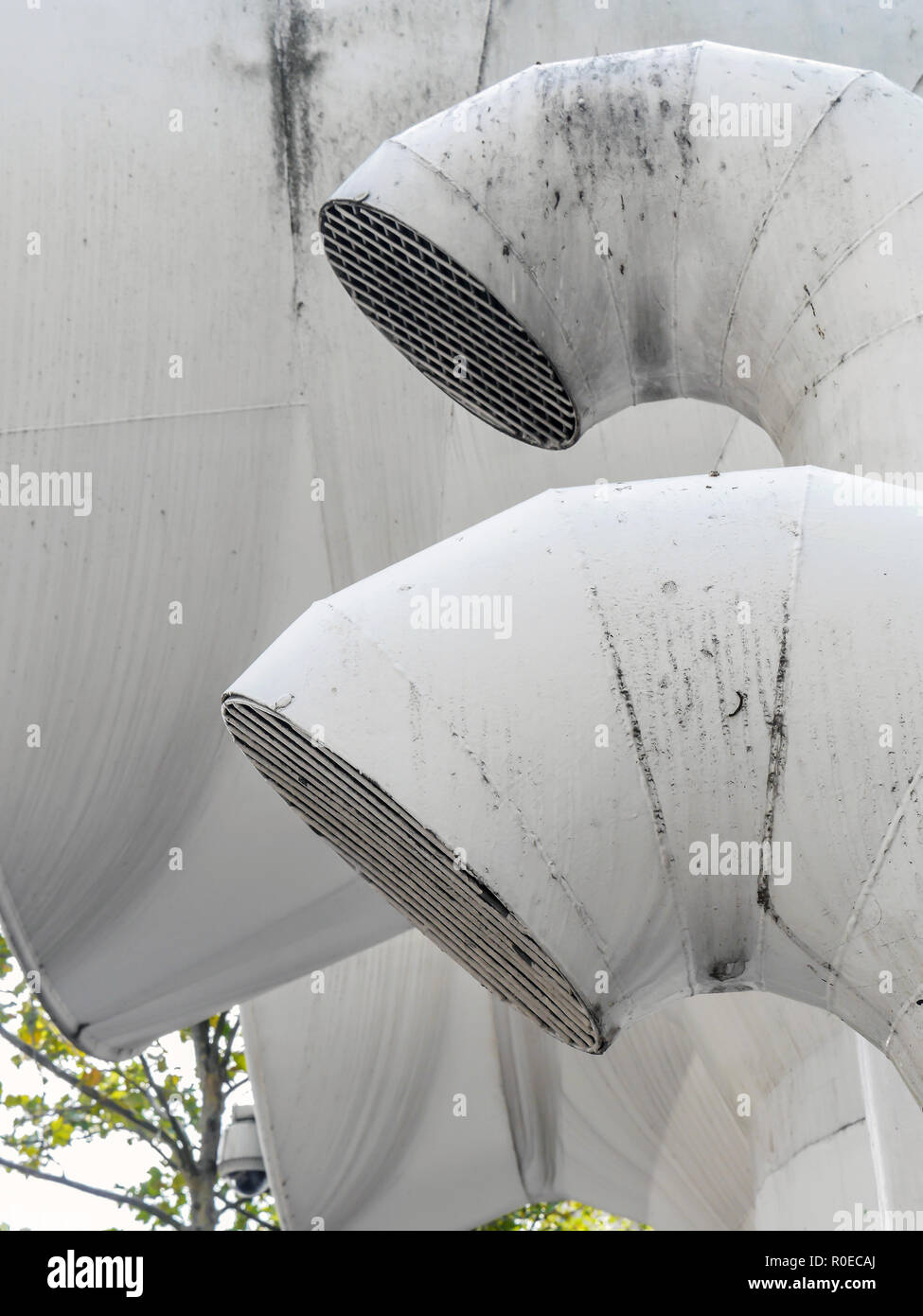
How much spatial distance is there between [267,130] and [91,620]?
1950 millimetres

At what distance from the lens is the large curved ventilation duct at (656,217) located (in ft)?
15.2

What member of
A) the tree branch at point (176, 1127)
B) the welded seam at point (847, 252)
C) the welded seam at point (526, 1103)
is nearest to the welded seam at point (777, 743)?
the welded seam at point (847, 252)

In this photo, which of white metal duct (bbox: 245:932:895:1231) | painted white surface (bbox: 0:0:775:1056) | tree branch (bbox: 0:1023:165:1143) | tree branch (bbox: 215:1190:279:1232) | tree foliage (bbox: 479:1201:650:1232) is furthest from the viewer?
tree foliage (bbox: 479:1201:650:1232)

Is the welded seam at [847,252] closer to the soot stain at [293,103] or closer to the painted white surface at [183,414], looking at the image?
the painted white surface at [183,414]

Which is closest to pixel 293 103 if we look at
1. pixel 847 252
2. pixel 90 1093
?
pixel 847 252

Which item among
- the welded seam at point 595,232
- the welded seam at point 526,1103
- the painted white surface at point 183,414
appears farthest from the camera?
the welded seam at point 526,1103

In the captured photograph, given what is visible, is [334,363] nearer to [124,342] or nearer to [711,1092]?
[124,342]

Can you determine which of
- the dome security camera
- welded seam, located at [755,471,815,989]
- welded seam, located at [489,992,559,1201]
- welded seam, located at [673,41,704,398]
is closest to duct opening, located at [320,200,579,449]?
welded seam, located at [673,41,704,398]

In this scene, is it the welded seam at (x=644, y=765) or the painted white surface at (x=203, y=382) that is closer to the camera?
the welded seam at (x=644, y=765)

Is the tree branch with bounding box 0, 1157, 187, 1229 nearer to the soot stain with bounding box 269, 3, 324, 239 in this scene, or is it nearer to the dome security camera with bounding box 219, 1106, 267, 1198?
the dome security camera with bounding box 219, 1106, 267, 1198

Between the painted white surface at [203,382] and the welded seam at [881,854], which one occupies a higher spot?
the painted white surface at [203,382]

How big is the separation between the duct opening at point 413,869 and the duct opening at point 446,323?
6.06ft

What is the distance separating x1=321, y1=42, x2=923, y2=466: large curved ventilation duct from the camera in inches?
183

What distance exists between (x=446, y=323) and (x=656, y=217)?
0.67 metres
